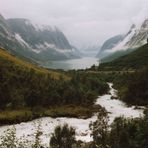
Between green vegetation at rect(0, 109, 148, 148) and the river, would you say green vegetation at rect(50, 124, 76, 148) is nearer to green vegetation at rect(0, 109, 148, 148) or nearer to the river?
green vegetation at rect(0, 109, 148, 148)

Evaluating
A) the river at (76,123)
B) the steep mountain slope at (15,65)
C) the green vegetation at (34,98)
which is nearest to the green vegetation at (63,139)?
the river at (76,123)

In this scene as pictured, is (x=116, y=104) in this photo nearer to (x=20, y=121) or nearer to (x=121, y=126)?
(x=20, y=121)

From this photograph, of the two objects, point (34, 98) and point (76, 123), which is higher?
point (34, 98)

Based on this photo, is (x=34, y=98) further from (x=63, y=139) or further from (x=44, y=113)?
(x=63, y=139)

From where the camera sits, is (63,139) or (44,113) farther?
(44,113)

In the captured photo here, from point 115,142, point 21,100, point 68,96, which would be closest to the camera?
point 115,142

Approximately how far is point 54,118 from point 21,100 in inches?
433

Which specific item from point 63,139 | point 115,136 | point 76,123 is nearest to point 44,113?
point 76,123

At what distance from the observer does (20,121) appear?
3187 inches

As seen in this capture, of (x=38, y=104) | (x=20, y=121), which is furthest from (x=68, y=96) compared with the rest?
(x=20, y=121)

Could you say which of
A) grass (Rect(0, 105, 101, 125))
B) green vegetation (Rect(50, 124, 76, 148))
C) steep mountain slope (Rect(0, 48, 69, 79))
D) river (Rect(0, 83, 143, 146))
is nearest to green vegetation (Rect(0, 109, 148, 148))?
green vegetation (Rect(50, 124, 76, 148))

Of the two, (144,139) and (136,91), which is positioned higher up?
(136,91)

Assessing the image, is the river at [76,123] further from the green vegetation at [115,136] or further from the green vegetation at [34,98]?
the green vegetation at [115,136]

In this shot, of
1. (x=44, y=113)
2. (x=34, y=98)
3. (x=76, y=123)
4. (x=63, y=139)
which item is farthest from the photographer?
(x=34, y=98)
